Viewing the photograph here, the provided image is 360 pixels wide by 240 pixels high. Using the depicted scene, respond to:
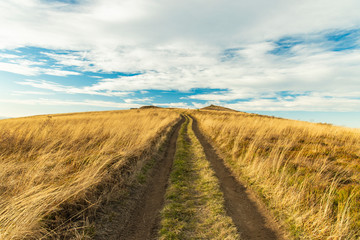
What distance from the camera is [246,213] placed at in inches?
188

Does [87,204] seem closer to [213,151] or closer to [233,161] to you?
[233,161]

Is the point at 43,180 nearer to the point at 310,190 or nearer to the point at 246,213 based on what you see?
the point at 246,213

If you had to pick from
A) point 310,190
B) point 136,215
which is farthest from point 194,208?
point 310,190

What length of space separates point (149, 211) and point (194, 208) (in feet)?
4.04

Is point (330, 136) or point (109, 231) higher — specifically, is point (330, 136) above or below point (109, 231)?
above

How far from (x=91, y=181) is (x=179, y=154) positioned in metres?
5.71

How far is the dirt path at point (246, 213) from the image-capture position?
402cm

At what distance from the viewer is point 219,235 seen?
378 cm

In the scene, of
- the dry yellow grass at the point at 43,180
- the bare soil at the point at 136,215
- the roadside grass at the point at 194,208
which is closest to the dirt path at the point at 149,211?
the bare soil at the point at 136,215

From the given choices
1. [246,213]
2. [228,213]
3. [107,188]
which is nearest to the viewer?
[228,213]

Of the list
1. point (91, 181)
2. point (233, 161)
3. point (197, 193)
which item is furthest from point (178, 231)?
point (233, 161)

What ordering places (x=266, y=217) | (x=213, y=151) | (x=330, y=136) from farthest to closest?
1. (x=330, y=136)
2. (x=213, y=151)
3. (x=266, y=217)

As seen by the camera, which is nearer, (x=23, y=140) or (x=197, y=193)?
(x=197, y=193)

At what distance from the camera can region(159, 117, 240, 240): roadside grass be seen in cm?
384
